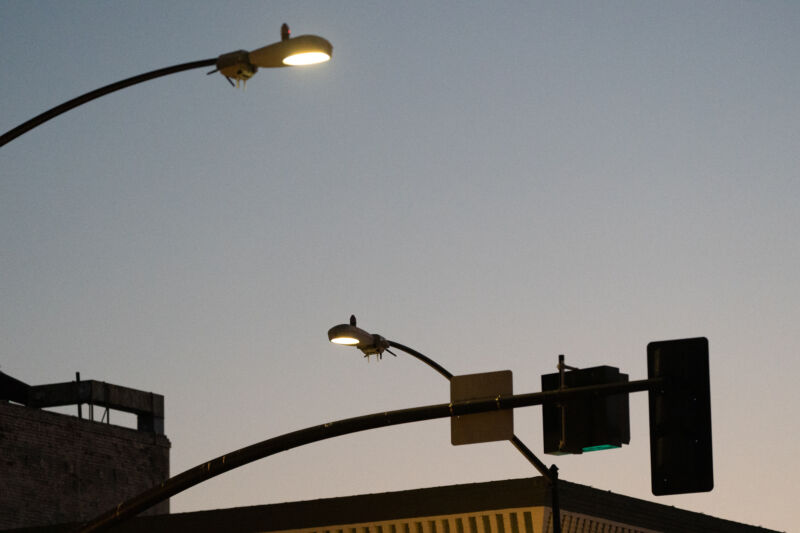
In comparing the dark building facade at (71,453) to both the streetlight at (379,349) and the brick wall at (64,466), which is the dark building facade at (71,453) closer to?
the brick wall at (64,466)

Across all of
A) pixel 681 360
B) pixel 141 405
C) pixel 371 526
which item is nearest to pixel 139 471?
pixel 141 405

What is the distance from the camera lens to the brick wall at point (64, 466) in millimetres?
41938

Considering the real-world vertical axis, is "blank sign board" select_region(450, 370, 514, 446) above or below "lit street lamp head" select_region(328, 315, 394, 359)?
below

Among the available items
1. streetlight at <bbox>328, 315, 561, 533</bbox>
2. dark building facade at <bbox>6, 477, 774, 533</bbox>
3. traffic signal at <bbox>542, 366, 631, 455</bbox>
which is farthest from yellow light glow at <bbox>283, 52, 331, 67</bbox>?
dark building facade at <bbox>6, 477, 774, 533</bbox>

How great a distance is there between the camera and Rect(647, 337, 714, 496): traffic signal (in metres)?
12.4

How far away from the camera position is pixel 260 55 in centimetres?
1312

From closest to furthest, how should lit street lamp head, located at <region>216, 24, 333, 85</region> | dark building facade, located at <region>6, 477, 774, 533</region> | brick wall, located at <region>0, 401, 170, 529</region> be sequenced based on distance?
lit street lamp head, located at <region>216, 24, 333, 85</region> → dark building facade, located at <region>6, 477, 774, 533</region> → brick wall, located at <region>0, 401, 170, 529</region>

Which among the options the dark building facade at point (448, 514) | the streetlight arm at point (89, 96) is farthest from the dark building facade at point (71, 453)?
the streetlight arm at point (89, 96)

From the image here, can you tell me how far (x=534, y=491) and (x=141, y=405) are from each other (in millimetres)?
25792

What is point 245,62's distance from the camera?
1321 cm

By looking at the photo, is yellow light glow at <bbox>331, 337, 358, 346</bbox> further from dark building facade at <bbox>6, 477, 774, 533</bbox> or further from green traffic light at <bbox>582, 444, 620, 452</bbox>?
dark building facade at <bbox>6, 477, 774, 533</bbox>

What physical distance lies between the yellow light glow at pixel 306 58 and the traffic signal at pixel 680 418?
4.03m

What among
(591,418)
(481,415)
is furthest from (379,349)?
(591,418)

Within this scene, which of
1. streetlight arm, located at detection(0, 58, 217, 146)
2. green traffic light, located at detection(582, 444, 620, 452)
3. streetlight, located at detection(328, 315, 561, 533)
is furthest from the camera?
streetlight, located at detection(328, 315, 561, 533)
